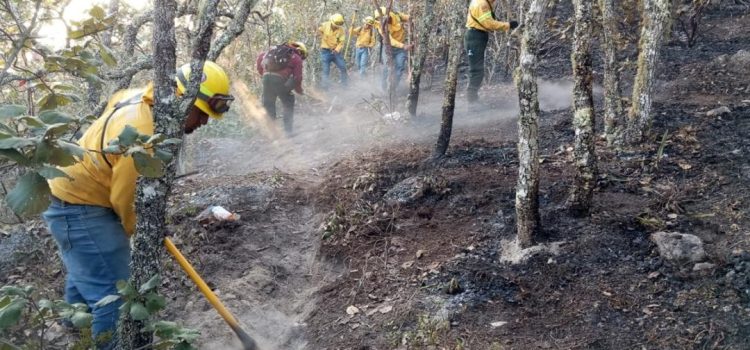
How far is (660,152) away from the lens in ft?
16.4

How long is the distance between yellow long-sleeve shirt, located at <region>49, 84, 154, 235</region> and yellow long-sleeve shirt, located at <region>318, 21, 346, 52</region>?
29.8ft

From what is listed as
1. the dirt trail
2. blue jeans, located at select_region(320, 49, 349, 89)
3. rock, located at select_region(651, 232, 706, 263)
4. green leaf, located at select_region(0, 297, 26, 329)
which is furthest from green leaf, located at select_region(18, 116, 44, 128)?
blue jeans, located at select_region(320, 49, 349, 89)

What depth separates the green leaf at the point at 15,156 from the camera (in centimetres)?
150

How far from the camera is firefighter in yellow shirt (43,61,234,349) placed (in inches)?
122

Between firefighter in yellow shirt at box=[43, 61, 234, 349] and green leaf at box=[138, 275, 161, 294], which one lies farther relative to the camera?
firefighter in yellow shirt at box=[43, 61, 234, 349]

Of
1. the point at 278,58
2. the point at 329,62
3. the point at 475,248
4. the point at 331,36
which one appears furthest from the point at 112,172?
the point at 329,62

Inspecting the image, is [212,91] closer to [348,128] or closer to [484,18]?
[484,18]

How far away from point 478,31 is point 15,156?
26.9 ft

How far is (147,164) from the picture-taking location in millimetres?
1766

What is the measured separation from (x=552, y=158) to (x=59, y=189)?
4569mm

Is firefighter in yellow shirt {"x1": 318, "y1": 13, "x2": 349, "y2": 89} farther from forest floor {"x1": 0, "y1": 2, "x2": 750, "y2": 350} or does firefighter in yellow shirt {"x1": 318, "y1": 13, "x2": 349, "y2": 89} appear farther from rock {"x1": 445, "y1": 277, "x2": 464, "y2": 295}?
rock {"x1": 445, "y1": 277, "x2": 464, "y2": 295}

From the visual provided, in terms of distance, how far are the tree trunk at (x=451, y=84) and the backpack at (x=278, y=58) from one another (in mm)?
3696

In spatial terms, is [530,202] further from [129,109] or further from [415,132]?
[415,132]

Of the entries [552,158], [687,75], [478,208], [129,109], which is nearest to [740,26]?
[687,75]
